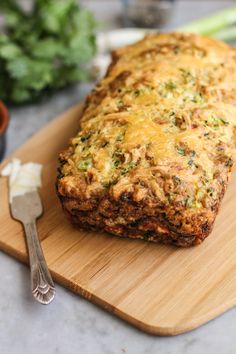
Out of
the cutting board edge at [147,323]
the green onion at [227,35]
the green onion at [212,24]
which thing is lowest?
the cutting board edge at [147,323]

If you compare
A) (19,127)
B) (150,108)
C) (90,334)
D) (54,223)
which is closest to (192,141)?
(150,108)

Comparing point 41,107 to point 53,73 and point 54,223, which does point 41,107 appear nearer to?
point 53,73

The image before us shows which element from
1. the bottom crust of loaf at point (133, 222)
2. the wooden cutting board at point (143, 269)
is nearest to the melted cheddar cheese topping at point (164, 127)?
the bottom crust of loaf at point (133, 222)

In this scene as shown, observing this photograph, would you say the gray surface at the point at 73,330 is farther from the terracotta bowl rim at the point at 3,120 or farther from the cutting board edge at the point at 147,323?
the terracotta bowl rim at the point at 3,120

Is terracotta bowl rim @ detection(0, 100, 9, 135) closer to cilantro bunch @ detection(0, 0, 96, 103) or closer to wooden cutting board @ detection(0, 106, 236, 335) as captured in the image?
cilantro bunch @ detection(0, 0, 96, 103)

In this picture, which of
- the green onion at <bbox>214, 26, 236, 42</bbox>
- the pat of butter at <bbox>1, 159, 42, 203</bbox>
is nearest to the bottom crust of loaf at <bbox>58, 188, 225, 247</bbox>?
the pat of butter at <bbox>1, 159, 42, 203</bbox>

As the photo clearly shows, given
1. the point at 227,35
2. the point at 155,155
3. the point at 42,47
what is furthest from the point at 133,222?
→ the point at 227,35
